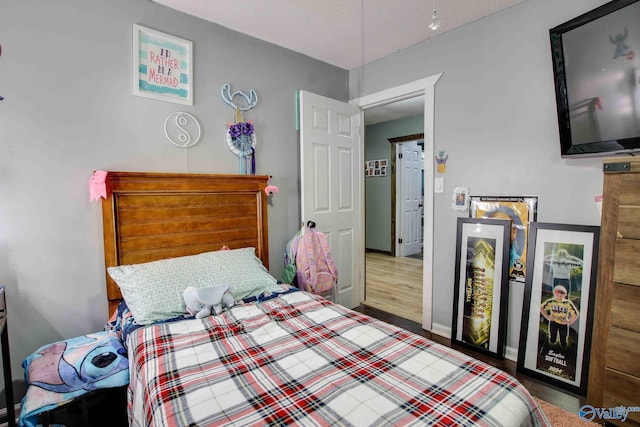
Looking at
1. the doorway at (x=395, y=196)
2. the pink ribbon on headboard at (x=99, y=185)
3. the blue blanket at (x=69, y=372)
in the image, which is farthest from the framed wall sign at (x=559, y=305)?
the pink ribbon on headboard at (x=99, y=185)

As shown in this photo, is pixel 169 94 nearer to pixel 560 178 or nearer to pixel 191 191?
pixel 191 191

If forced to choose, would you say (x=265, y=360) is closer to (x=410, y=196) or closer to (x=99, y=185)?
(x=99, y=185)

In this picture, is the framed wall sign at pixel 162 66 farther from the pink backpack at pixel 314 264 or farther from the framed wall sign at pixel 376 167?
the framed wall sign at pixel 376 167

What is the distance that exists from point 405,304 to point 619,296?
6.63ft

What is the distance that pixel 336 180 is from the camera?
3.04m

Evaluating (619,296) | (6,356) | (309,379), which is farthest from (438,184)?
(6,356)

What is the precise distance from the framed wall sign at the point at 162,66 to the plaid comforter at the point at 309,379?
1.53 metres

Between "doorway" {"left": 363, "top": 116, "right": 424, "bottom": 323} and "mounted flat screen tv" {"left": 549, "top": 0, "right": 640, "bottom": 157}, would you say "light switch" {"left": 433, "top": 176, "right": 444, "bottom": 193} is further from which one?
"doorway" {"left": 363, "top": 116, "right": 424, "bottom": 323}

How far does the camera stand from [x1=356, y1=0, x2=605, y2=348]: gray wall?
79.8 inches

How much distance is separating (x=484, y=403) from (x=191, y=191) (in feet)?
6.63

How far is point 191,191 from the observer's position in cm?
219

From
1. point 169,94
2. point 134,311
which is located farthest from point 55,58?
point 134,311

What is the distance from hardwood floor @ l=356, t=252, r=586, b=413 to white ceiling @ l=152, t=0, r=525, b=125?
8.33 ft

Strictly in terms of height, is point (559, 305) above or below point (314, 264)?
below
